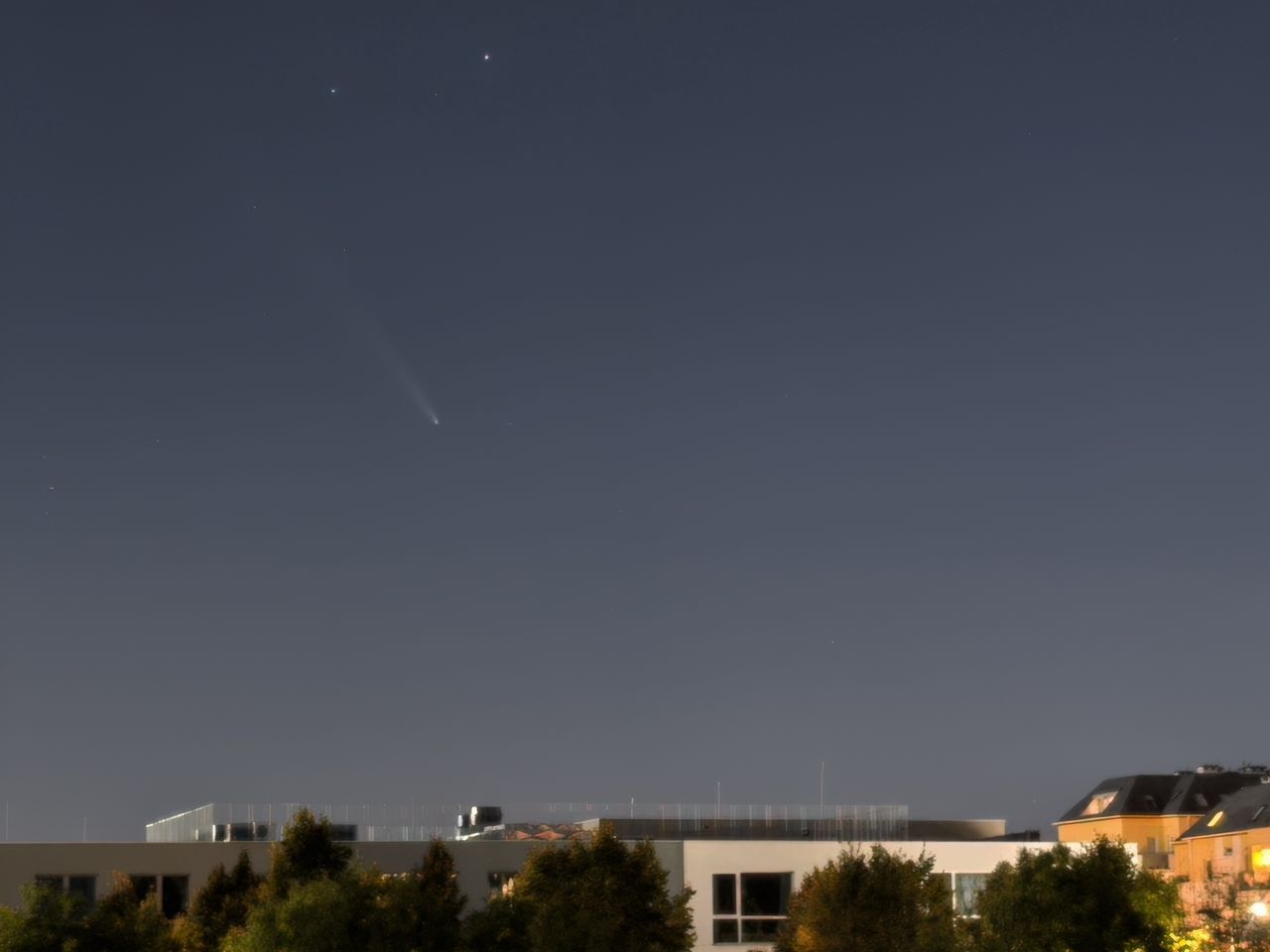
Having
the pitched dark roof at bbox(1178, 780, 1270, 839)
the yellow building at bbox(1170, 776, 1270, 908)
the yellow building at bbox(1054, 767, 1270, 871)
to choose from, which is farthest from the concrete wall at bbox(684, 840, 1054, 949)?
the yellow building at bbox(1054, 767, 1270, 871)

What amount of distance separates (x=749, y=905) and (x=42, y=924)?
25931 mm

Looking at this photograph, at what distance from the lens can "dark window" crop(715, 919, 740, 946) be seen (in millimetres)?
60125

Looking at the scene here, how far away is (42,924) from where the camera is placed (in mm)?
42000

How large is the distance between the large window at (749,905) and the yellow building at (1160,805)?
193 feet

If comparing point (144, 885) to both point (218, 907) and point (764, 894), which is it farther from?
point (764, 894)

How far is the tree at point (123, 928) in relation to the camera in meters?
42.4

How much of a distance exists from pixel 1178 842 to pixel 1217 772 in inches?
459

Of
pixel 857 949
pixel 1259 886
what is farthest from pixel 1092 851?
pixel 1259 886

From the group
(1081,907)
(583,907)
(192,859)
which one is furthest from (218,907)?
(1081,907)

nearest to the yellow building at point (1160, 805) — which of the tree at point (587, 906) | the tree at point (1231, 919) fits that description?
the tree at point (1231, 919)

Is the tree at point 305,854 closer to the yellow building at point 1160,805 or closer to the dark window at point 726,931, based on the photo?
the dark window at point 726,931

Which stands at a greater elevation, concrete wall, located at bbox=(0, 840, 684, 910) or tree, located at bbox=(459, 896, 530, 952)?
concrete wall, located at bbox=(0, 840, 684, 910)

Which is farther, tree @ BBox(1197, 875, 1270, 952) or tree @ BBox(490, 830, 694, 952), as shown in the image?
tree @ BBox(1197, 875, 1270, 952)

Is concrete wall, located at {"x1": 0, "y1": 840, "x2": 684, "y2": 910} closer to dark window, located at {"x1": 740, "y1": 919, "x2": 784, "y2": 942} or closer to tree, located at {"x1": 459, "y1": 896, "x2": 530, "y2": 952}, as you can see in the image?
dark window, located at {"x1": 740, "y1": 919, "x2": 784, "y2": 942}
